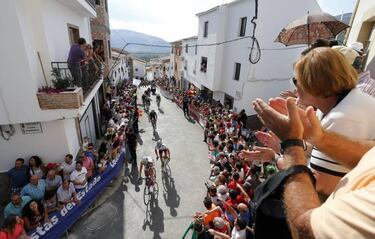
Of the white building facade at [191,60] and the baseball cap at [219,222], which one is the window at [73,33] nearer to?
the baseball cap at [219,222]

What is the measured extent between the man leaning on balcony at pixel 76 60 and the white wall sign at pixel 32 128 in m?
1.90

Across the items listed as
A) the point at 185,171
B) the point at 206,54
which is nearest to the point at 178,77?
the point at 206,54

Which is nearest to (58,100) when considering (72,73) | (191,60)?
(72,73)

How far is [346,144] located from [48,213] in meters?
7.50

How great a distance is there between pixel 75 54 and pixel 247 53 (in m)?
→ 11.5

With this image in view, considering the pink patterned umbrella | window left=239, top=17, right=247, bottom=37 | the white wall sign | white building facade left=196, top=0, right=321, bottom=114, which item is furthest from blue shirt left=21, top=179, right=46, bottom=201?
window left=239, top=17, right=247, bottom=37

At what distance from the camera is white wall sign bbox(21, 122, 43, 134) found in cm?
717

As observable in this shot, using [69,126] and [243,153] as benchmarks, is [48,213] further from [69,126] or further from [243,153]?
[243,153]

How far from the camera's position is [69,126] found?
8.21 meters

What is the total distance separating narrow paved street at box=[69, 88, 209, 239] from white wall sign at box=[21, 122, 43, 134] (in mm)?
3426

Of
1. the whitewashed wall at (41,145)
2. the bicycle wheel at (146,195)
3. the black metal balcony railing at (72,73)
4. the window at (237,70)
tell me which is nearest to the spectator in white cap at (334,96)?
the black metal balcony railing at (72,73)

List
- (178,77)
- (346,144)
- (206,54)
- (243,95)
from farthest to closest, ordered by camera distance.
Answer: (178,77)
(206,54)
(243,95)
(346,144)

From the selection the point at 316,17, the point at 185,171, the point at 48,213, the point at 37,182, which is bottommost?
the point at 185,171

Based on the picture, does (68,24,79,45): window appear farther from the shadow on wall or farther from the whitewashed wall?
the shadow on wall
